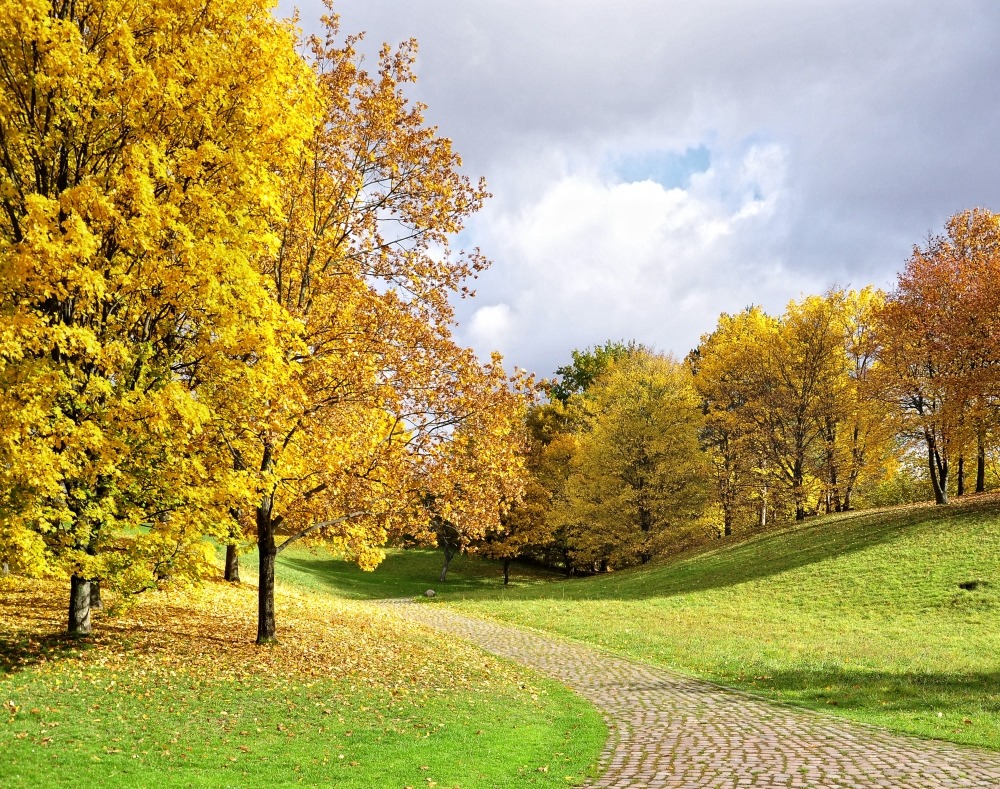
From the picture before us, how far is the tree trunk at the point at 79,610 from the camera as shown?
44.0 feet

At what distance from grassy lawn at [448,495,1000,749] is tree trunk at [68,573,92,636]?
14.5 metres

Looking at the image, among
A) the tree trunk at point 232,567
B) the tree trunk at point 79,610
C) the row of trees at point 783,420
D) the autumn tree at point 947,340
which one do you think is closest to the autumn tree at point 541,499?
the row of trees at point 783,420

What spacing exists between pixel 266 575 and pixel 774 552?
91.1 feet

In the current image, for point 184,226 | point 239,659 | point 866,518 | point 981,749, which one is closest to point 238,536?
point 239,659

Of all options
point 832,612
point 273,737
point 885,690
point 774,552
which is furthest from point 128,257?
point 774,552

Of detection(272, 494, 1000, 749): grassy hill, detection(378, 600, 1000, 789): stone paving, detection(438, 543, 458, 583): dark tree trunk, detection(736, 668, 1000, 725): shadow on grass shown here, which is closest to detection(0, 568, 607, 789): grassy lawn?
detection(378, 600, 1000, 789): stone paving

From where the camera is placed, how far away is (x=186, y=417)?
10312 millimetres

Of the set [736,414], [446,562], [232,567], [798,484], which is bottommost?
[446,562]

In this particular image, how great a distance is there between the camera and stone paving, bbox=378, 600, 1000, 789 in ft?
27.8

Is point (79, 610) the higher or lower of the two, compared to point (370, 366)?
lower

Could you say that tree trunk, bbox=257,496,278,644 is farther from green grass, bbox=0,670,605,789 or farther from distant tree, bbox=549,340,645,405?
distant tree, bbox=549,340,645,405

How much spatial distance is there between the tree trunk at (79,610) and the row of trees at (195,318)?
0.04 m

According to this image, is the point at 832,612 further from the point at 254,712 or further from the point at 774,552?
the point at 254,712

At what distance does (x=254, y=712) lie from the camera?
1077 cm
